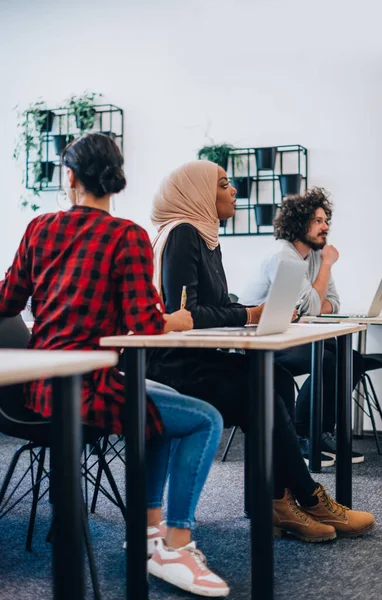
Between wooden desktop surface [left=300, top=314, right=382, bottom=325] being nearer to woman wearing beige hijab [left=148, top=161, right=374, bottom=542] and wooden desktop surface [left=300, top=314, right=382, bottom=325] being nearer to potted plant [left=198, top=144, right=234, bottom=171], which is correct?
woman wearing beige hijab [left=148, top=161, right=374, bottom=542]

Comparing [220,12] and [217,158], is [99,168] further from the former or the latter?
[220,12]

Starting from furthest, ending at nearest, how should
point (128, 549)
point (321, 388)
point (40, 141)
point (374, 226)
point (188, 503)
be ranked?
point (40, 141) → point (374, 226) → point (321, 388) → point (188, 503) → point (128, 549)

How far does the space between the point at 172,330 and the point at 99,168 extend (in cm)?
46

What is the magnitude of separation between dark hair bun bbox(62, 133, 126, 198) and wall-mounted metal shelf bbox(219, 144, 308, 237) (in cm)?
280

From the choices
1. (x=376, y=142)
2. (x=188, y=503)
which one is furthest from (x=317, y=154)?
(x=188, y=503)

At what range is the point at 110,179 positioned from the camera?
1.95 metres

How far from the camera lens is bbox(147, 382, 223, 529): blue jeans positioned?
194 centimetres

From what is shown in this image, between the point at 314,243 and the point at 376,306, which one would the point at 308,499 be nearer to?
the point at 376,306

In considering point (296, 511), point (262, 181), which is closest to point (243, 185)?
point (262, 181)

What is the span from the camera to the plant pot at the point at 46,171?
5.09m

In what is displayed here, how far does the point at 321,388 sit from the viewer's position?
3.48 metres

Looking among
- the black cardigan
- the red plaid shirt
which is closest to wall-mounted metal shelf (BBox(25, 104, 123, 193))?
the black cardigan

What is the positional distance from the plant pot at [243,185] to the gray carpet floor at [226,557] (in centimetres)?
219

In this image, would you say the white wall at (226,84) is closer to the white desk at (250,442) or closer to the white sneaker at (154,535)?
the white sneaker at (154,535)
